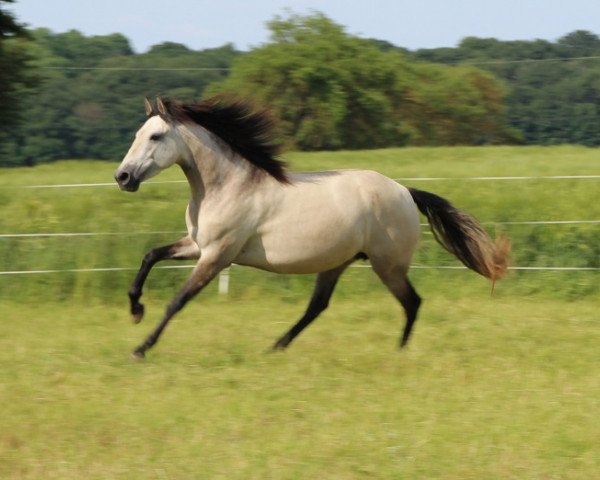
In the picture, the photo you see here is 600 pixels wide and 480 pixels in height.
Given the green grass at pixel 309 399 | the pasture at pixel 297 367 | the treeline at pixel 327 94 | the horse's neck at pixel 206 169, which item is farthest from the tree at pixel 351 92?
the horse's neck at pixel 206 169

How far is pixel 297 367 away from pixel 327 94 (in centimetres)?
2759

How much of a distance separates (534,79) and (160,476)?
44.8 metres

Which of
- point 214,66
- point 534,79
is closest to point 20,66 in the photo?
point 214,66

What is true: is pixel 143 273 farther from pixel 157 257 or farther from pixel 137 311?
pixel 137 311

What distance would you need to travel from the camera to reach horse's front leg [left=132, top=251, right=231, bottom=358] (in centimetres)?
703

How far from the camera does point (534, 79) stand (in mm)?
47469

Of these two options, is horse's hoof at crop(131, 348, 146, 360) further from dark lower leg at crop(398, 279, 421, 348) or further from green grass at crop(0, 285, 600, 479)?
dark lower leg at crop(398, 279, 421, 348)

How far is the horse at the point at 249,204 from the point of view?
705cm

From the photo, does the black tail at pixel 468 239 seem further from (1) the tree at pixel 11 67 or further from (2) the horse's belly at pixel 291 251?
(1) the tree at pixel 11 67

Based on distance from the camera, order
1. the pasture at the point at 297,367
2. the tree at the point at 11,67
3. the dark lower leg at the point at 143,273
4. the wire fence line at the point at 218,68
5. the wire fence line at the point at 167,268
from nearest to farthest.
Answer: the pasture at the point at 297,367
the dark lower leg at the point at 143,273
the wire fence line at the point at 167,268
the tree at the point at 11,67
the wire fence line at the point at 218,68

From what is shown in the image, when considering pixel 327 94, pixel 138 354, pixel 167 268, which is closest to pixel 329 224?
pixel 138 354

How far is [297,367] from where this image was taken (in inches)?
272

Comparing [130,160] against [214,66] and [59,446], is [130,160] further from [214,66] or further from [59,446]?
[214,66]

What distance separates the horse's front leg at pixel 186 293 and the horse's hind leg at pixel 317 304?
851 mm
